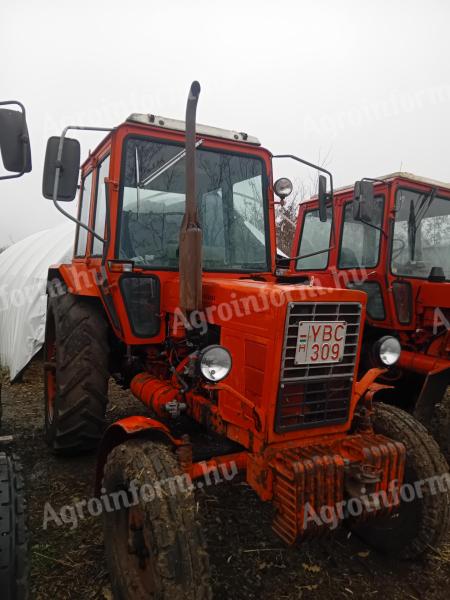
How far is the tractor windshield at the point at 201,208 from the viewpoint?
3.24m

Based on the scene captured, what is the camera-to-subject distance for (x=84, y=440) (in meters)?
3.53

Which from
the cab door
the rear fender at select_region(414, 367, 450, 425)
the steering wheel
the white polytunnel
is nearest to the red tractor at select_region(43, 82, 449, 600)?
the rear fender at select_region(414, 367, 450, 425)

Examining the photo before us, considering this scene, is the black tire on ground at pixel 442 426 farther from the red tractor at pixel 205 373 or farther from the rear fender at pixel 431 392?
the red tractor at pixel 205 373

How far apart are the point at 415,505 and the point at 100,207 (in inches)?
118

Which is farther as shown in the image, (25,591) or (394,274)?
(394,274)

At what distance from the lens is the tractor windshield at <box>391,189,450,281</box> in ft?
16.4

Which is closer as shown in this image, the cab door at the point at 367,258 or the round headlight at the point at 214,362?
the round headlight at the point at 214,362

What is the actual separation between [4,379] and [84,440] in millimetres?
4340

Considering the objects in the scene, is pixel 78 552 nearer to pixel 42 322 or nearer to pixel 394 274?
pixel 394 274

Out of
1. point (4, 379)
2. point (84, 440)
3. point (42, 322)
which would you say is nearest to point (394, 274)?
point (84, 440)

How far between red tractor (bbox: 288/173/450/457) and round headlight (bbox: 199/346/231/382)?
8.10ft

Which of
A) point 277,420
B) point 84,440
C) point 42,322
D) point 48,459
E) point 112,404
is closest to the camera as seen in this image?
point 277,420

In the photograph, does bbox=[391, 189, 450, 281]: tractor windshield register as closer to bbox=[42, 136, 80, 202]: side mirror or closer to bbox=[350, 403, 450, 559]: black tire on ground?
bbox=[350, 403, 450, 559]: black tire on ground

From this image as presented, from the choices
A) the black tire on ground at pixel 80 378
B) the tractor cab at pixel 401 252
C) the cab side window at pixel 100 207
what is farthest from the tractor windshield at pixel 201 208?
the tractor cab at pixel 401 252
